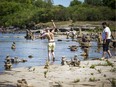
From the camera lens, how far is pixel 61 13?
11581cm

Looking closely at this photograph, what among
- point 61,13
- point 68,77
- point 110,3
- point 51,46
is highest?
point 110,3

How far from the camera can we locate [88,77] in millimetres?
15172

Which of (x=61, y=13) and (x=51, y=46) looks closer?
(x=51, y=46)

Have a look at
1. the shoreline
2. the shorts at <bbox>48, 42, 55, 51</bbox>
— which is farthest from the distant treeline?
the shoreline

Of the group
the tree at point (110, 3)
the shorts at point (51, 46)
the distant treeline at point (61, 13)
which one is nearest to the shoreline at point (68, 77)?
the shorts at point (51, 46)

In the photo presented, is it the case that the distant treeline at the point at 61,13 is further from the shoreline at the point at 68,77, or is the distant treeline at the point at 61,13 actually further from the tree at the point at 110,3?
the shoreline at the point at 68,77

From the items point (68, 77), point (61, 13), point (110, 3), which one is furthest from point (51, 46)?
point (61, 13)

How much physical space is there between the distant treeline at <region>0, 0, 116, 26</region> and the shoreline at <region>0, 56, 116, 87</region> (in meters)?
80.0

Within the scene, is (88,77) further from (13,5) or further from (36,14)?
(13,5)

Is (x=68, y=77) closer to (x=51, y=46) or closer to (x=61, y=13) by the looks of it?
(x=51, y=46)

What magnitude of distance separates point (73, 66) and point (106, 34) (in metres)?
3.65

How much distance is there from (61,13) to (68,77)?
10106cm

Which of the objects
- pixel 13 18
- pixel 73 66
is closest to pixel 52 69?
pixel 73 66

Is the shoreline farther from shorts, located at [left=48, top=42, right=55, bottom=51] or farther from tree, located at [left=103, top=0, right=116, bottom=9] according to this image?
tree, located at [left=103, top=0, right=116, bottom=9]
